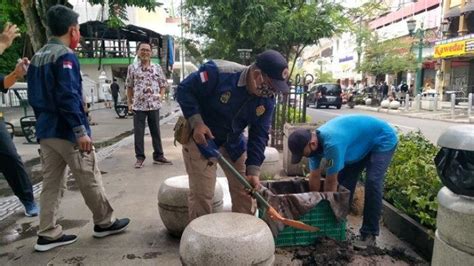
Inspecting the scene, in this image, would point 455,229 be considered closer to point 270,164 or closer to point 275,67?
point 275,67

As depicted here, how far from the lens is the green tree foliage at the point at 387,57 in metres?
25.9

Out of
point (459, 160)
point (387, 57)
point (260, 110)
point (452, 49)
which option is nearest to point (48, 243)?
point (260, 110)

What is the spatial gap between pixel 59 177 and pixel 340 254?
2.50 metres

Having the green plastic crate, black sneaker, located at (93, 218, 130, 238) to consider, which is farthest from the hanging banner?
black sneaker, located at (93, 218, 130, 238)

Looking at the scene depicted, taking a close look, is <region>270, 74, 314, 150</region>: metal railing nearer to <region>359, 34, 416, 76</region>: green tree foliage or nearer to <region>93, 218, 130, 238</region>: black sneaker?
<region>93, 218, 130, 238</region>: black sneaker

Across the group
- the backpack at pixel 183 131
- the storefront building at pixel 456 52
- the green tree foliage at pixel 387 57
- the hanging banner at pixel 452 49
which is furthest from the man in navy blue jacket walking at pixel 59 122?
the green tree foliage at pixel 387 57

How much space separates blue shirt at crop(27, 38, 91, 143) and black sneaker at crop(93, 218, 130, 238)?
93cm

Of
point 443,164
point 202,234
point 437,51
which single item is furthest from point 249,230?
point 437,51

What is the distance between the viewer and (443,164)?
2.50 metres

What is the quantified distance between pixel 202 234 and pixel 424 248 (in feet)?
7.08

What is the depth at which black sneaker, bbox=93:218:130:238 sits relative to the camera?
356cm

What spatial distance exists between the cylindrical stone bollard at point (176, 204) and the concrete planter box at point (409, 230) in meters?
1.78

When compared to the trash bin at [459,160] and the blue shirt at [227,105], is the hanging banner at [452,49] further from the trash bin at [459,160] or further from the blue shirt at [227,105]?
the blue shirt at [227,105]

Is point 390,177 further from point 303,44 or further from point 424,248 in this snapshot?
point 303,44
